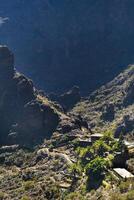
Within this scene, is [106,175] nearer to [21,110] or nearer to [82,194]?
[82,194]

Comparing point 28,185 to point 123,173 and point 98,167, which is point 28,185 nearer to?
point 98,167

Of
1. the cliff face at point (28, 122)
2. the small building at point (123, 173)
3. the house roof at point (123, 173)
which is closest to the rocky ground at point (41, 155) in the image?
the cliff face at point (28, 122)

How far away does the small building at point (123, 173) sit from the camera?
266 feet

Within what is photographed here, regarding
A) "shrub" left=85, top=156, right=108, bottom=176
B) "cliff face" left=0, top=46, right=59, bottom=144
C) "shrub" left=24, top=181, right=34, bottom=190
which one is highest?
Result: "cliff face" left=0, top=46, right=59, bottom=144

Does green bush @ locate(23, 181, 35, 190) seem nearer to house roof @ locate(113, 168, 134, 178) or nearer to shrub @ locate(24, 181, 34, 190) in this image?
shrub @ locate(24, 181, 34, 190)

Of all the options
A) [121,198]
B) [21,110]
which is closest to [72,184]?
[121,198]

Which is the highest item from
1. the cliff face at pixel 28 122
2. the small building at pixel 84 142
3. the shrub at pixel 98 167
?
the cliff face at pixel 28 122

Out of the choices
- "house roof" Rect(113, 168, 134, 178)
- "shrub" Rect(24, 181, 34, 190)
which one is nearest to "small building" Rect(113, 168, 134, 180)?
"house roof" Rect(113, 168, 134, 178)

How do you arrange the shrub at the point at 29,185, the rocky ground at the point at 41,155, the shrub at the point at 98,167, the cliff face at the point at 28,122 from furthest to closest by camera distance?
1. the cliff face at the point at 28,122
2. the shrub at the point at 29,185
3. the rocky ground at the point at 41,155
4. the shrub at the point at 98,167

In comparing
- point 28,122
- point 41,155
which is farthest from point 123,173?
point 28,122

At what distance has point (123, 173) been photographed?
3285 inches

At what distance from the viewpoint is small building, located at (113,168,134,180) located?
80994 mm

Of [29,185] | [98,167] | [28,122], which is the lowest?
[98,167]

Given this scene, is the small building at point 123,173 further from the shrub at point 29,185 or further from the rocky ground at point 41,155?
the shrub at point 29,185
